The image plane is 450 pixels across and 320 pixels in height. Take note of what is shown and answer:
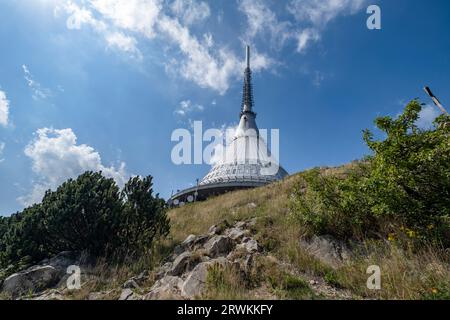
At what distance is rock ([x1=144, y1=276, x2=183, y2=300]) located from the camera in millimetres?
4520

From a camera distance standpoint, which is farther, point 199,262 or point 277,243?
point 277,243

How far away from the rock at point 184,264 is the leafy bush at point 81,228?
7.44 feet

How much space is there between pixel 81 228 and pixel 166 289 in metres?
4.72

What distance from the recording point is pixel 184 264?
19.8 feet

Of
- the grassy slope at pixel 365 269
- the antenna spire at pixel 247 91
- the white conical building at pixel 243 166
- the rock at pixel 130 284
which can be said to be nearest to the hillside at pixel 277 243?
the grassy slope at pixel 365 269

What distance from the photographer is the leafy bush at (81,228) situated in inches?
303

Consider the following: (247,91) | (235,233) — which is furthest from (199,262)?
(247,91)

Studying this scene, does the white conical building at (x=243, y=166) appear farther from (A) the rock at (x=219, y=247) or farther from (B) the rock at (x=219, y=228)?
(A) the rock at (x=219, y=247)

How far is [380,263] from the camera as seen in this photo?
15.8ft

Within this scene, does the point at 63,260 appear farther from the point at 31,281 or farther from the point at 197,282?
the point at 197,282

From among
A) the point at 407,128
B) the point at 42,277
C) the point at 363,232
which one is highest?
the point at 407,128
